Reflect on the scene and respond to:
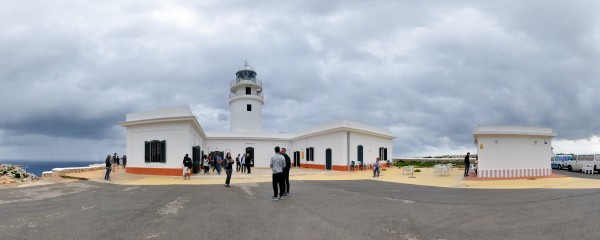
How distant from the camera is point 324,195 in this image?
12336 mm

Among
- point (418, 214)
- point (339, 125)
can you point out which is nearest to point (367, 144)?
point (339, 125)

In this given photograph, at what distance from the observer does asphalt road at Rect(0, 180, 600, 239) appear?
259 inches

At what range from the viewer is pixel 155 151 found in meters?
22.0

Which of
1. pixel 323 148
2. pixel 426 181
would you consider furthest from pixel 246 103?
pixel 426 181

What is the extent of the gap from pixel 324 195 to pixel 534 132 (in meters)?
13.9

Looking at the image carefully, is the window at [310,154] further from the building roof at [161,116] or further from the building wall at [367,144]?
the building roof at [161,116]

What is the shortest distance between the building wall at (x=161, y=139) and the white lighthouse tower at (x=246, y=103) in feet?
49.8

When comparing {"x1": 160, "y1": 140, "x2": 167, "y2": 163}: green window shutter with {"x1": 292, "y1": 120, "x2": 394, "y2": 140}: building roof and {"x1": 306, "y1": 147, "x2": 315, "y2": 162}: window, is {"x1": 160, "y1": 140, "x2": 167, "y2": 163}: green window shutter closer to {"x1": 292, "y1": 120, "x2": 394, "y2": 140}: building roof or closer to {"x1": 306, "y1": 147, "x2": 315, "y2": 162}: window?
{"x1": 292, "y1": 120, "x2": 394, "y2": 140}: building roof

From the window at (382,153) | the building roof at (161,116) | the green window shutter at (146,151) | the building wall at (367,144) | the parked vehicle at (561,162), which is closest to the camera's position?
the building roof at (161,116)

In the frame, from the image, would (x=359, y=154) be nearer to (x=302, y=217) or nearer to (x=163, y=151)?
(x=163, y=151)

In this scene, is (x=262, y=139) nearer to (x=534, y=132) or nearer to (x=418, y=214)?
(x=534, y=132)

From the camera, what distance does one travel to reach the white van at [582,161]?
86.5ft

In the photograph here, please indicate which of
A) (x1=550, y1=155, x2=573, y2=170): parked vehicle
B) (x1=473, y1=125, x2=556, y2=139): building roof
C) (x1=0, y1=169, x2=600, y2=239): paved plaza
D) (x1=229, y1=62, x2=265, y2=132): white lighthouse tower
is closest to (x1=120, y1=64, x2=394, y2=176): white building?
(x1=229, y1=62, x2=265, y2=132): white lighthouse tower

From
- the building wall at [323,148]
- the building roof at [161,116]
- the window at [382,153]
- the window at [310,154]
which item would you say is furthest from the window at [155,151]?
the window at [382,153]
